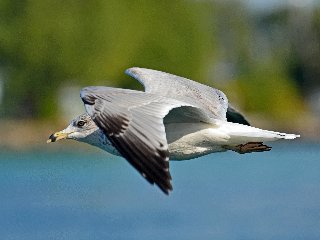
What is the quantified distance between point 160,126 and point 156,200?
1634 centimetres

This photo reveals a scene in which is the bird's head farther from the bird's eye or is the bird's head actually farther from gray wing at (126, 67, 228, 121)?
gray wing at (126, 67, 228, 121)

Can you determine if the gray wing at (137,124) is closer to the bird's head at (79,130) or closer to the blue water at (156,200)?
the bird's head at (79,130)

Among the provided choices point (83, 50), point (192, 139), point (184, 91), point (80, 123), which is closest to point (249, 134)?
point (192, 139)

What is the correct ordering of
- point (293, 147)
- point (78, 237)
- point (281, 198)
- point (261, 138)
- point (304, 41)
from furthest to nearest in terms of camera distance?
point (304, 41) < point (293, 147) < point (281, 198) < point (78, 237) < point (261, 138)

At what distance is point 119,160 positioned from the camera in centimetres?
3834

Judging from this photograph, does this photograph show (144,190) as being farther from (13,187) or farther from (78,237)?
(78,237)

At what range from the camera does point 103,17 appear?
3241cm

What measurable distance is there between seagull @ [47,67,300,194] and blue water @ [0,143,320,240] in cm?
806

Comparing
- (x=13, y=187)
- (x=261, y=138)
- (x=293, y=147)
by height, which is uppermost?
(x=261, y=138)

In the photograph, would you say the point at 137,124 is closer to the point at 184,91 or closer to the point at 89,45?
the point at 184,91

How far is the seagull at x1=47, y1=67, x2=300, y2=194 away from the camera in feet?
23.0

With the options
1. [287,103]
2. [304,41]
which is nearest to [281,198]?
[287,103]

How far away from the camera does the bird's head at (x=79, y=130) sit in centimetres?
858

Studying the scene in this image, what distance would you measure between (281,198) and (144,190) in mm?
4501
